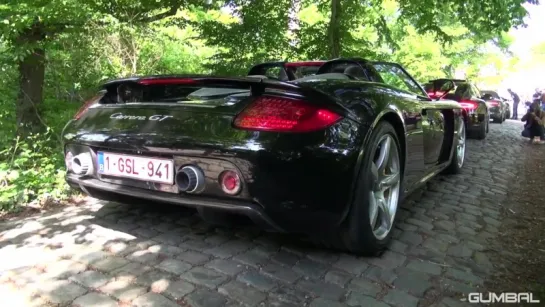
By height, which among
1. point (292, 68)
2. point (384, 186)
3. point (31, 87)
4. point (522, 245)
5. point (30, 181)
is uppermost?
point (292, 68)

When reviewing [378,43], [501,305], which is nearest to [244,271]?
[501,305]

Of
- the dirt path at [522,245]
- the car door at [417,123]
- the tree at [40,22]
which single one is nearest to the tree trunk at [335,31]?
the tree at [40,22]

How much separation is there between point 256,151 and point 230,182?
0.22m

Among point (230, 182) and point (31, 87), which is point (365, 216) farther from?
point (31, 87)

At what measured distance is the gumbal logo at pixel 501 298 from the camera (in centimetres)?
227

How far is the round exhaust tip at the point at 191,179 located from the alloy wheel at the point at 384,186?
0.99 m

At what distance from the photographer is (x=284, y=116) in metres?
2.24

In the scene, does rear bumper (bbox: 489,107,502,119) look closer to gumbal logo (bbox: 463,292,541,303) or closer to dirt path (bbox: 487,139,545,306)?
dirt path (bbox: 487,139,545,306)

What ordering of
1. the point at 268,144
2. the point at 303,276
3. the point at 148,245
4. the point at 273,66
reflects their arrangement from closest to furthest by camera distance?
the point at 268,144 < the point at 303,276 < the point at 148,245 < the point at 273,66

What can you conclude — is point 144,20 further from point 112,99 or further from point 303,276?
point 303,276

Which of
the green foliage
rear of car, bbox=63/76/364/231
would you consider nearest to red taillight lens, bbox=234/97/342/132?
rear of car, bbox=63/76/364/231

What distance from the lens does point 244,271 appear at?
7.84ft

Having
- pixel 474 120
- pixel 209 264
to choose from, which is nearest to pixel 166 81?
pixel 209 264

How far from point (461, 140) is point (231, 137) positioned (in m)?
4.37
